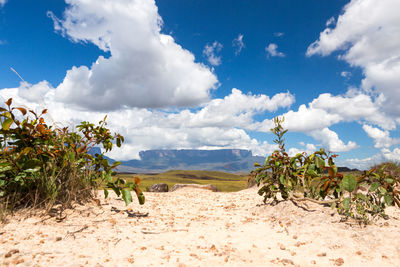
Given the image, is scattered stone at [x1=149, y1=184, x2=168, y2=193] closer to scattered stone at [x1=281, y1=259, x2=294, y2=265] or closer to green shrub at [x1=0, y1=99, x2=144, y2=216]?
green shrub at [x1=0, y1=99, x2=144, y2=216]

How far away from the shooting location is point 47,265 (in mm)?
3293

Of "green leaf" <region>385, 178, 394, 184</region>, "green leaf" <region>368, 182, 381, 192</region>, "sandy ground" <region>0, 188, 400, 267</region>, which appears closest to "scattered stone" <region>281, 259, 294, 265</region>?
"sandy ground" <region>0, 188, 400, 267</region>

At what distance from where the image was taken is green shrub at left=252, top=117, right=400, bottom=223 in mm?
5234

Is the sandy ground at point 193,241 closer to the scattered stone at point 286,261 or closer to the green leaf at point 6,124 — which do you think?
the scattered stone at point 286,261

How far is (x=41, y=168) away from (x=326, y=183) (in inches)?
263

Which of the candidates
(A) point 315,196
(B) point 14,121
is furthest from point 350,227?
(B) point 14,121

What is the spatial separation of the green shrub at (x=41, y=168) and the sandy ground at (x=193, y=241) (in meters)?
0.53

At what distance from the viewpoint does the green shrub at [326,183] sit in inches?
206

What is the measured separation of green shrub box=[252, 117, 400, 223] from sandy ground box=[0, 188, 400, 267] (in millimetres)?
382

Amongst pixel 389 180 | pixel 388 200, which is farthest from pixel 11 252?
pixel 389 180

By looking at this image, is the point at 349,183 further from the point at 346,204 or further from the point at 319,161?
the point at 319,161

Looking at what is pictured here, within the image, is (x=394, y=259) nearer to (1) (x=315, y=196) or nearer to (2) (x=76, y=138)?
(1) (x=315, y=196)

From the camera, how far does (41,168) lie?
536cm

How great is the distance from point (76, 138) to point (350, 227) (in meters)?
7.54
